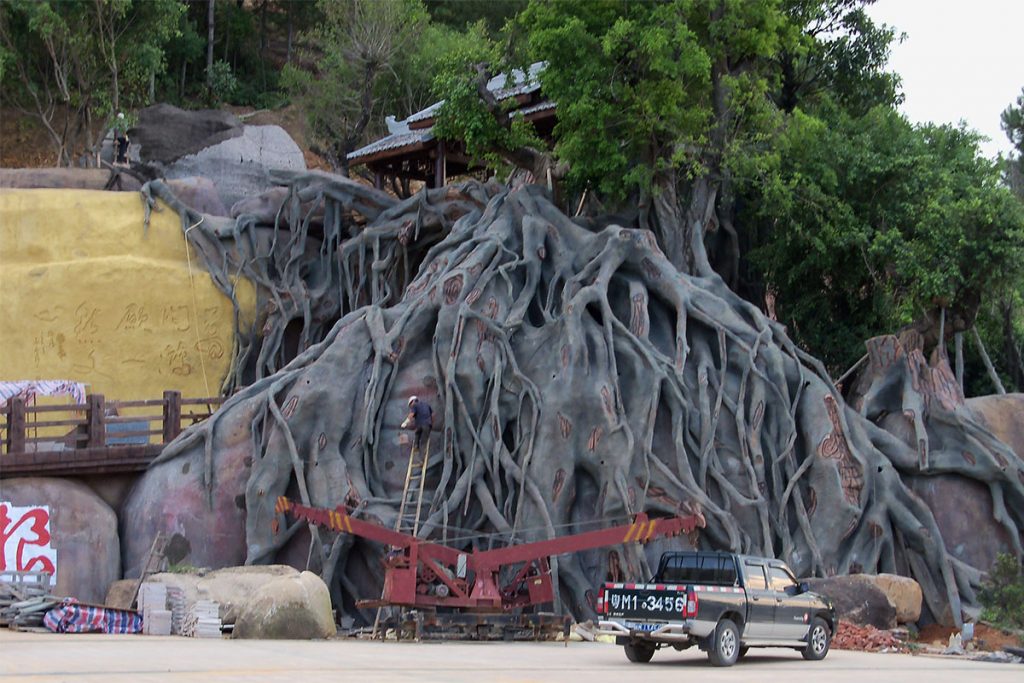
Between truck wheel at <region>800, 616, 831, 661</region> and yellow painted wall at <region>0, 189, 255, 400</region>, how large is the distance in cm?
1783

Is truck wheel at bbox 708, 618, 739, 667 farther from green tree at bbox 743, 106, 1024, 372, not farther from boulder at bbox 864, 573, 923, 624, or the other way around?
green tree at bbox 743, 106, 1024, 372

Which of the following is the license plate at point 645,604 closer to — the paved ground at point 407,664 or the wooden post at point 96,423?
the paved ground at point 407,664

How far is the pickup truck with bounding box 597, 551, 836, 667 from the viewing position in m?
14.9

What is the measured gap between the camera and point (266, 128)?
43531mm

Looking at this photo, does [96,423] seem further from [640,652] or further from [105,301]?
[640,652]

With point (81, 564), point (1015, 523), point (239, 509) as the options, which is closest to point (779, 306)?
point (1015, 523)

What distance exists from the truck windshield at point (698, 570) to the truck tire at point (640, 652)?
0.95 m

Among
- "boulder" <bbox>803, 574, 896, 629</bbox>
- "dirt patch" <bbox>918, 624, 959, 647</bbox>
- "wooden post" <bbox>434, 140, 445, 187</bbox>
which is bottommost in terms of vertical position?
"dirt patch" <bbox>918, 624, 959, 647</bbox>

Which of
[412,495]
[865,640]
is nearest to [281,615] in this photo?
[412,495]

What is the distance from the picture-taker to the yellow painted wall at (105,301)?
30.6 m

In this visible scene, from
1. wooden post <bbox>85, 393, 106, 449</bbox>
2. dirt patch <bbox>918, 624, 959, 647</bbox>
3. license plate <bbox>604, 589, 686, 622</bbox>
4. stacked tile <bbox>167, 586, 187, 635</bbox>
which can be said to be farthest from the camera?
wooden post <bbox>85, 393, 106, 449</bbox>

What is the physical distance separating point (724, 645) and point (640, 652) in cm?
92

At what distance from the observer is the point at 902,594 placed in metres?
21.4

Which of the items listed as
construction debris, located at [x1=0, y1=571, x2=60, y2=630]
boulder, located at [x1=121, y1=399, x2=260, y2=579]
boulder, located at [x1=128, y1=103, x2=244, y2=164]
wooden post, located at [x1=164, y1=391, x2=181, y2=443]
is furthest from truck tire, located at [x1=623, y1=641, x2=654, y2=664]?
boulder, located at [x1=128, y1=103, x2=244, y2=164]
